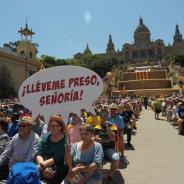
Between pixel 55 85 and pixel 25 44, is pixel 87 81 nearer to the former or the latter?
pixel 55 85

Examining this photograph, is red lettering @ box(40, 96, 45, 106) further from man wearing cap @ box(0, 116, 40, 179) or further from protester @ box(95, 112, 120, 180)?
protester @ box(95, 112, 120, 180)

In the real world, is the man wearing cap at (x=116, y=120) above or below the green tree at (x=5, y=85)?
below

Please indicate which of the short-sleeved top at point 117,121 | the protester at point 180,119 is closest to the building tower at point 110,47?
the protester at point 180,119

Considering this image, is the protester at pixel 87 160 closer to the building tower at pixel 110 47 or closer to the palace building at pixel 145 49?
the palace building at pixel 145 49

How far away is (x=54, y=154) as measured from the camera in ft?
15.7

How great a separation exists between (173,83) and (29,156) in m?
59.8

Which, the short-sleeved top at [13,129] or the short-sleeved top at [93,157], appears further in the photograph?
the short-sleeved top at [13,129]

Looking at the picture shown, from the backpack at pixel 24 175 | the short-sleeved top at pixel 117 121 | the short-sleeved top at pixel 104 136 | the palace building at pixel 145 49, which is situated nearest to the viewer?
the backpack at pixel 24 175

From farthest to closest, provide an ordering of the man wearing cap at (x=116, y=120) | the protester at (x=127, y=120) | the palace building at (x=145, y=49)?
the palace building at (x=145, y=49) < the protester at (x=127, y=120) < the man wearing cap at (x=116, y=120)

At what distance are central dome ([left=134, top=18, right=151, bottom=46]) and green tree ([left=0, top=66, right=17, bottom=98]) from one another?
111 meters

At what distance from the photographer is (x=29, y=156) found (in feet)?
16.9

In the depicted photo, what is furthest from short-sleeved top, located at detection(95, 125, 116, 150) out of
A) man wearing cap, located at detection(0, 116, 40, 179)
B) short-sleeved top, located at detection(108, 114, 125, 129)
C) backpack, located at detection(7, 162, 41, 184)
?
backpack, located at detection(7, 162, 41, 184)

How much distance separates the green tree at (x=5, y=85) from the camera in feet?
157

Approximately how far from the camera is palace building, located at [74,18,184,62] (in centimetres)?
15138
